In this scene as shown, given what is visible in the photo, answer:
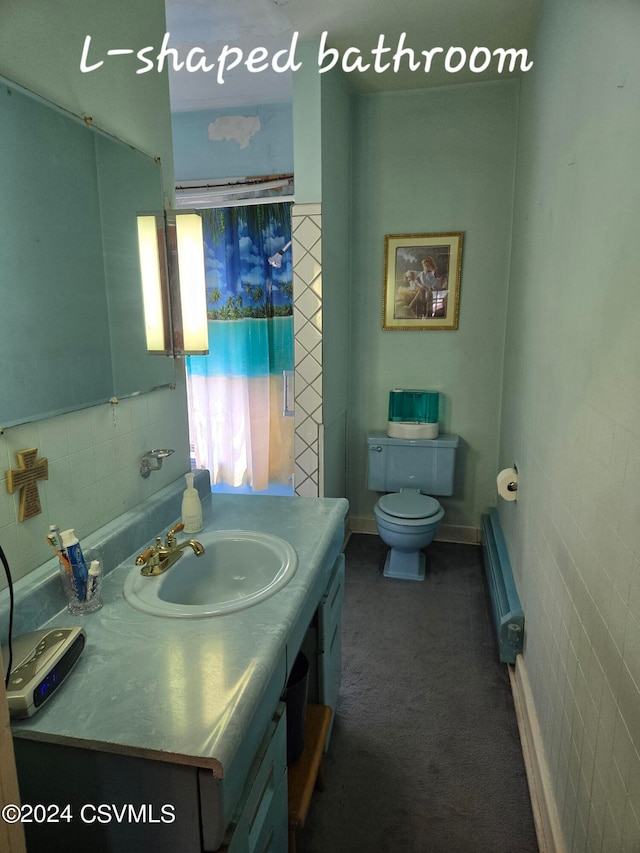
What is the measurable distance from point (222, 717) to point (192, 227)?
1309mm

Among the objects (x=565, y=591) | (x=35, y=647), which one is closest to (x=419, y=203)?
(x=565, y=591)

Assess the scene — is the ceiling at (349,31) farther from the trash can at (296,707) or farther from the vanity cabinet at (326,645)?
the trash can at (296,707)

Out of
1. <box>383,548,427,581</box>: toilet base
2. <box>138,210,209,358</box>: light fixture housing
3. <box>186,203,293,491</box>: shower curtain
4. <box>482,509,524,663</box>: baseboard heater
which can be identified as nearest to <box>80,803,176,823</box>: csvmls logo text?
<box>138,210,209,358</box>: light fixture housing

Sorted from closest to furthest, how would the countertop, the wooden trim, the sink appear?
the wooden trim < the countertop < the sink

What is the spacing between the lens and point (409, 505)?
9.27 feet

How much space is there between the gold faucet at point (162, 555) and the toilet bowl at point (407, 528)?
1.54m

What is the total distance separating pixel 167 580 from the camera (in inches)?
50.7

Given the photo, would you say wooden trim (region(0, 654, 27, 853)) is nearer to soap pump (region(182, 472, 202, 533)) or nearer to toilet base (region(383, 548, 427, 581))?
soap pump (region(182, 472, 202, 533))

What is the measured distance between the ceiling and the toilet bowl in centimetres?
222

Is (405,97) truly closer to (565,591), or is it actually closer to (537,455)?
(537,455)

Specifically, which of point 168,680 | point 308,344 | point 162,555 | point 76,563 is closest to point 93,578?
point 76,563

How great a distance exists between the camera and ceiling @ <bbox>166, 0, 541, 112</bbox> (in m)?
2.14

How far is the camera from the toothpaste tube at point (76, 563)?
Result: 3.66 ft

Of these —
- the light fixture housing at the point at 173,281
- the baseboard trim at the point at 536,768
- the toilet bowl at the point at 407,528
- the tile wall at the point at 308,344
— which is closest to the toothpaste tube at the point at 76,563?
the light fixture housing at the point at 173,281
